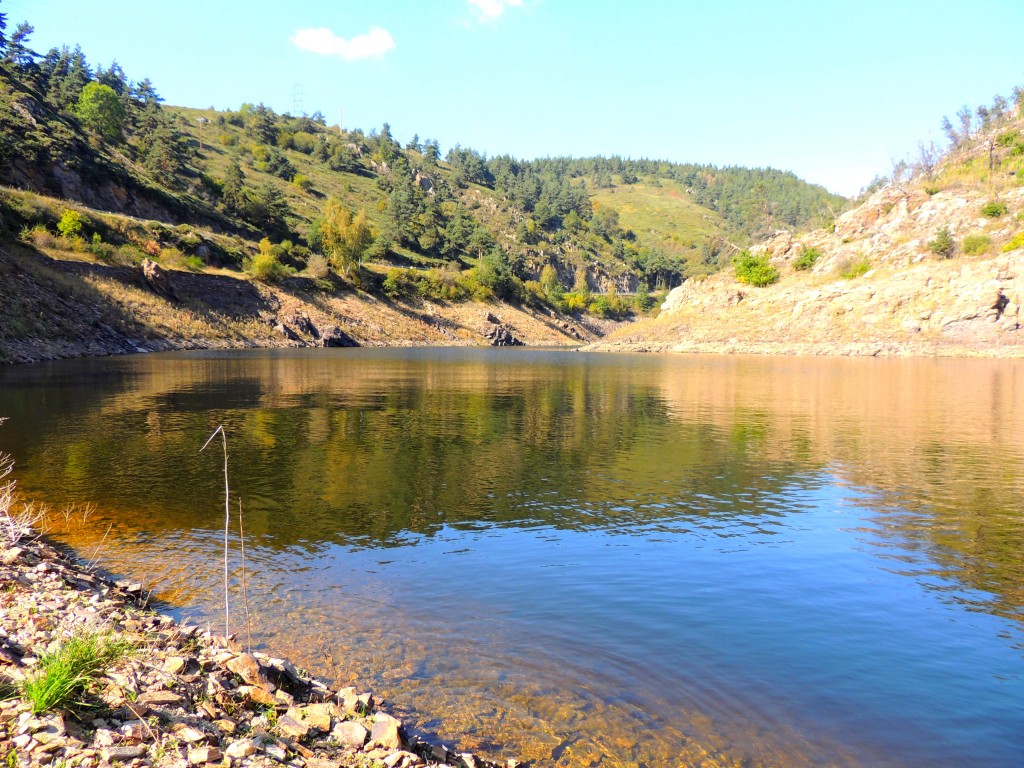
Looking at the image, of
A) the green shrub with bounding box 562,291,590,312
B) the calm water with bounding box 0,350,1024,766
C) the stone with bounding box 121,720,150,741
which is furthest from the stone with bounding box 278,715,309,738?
the green shrub with bounding box 562,291,590,312

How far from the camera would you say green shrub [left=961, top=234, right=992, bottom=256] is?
80.9 m

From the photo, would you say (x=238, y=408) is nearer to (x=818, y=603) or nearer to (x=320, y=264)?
(x=818, y=603)

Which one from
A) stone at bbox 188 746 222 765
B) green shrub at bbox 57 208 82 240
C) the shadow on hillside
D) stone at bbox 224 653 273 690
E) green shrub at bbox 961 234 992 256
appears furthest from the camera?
green shrub at bbox 57 208 82 240

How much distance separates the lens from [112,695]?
582 centimetres

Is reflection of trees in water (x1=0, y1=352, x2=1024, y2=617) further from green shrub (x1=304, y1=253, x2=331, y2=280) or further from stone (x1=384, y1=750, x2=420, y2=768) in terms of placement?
green shrub (x1=304, y1=253, x2=331, y2=280)

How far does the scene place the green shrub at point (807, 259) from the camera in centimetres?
10125

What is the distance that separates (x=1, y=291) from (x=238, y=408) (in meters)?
41.9

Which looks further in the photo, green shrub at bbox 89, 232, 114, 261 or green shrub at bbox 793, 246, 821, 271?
green shrub at bbox 793, 246, 821, 271

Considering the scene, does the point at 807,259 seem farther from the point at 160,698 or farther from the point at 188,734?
the point at 188,734

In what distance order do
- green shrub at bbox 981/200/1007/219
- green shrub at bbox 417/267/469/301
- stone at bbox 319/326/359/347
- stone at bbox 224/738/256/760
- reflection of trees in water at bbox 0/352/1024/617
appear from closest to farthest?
stone at bbox 224/738/256/760 < reflection of trees in water at bbox 0/352/1024/617 < green shrub at bbox 981/200/1007/219 < stone at bbox 319/326/359/347 < green shrub at bbox 417/267/469/301

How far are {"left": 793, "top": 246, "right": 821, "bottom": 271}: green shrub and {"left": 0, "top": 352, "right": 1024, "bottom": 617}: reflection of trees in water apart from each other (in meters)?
62.7

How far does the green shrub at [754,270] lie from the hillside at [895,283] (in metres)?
0.49

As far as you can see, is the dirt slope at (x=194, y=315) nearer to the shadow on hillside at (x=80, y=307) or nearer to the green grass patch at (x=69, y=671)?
the shadow on hillside at (x=80, y=307)

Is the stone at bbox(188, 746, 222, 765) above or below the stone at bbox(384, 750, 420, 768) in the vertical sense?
above
